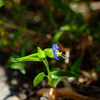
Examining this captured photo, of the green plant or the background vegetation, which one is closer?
the green plant

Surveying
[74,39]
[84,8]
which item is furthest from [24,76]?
[84,8]

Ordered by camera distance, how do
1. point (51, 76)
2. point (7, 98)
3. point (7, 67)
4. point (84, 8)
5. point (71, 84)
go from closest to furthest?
1. point (51, 76)
2. point (7, 98)
3. point (71, 84)
4. point (7, 67)
5. point (84, 8)

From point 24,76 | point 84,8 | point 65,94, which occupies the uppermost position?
point 84,8

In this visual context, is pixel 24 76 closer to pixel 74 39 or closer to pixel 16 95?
pixel 16 95

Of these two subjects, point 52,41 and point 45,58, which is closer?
point 45,58

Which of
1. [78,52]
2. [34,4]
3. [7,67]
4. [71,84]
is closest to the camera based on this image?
[71,84]

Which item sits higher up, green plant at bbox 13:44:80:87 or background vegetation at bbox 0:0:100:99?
background vegetation at bbox 0:0:100:99

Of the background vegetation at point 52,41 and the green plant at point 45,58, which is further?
the background vegetation at point 52,41

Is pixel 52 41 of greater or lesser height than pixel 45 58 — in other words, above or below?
above

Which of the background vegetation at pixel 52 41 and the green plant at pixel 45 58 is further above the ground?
the background vegetation at pixel 52 41

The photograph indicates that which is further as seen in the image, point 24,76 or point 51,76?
point 24,76

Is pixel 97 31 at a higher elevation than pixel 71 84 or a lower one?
higher
